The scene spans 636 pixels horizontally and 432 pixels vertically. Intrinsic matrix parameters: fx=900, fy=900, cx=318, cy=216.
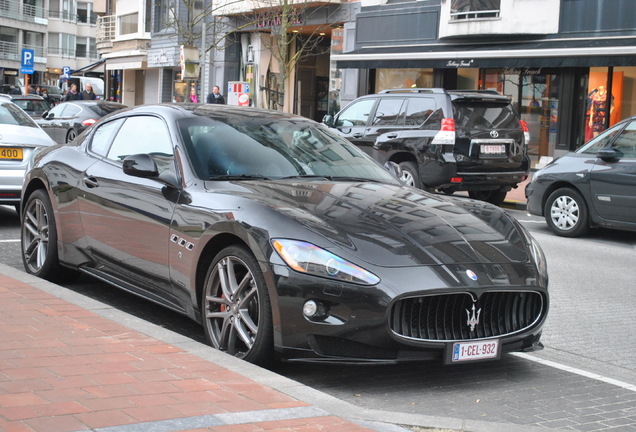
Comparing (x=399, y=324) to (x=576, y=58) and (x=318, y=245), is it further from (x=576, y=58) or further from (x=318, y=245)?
(x=576, y=58)

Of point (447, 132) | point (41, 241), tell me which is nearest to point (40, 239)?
point (41, 241)

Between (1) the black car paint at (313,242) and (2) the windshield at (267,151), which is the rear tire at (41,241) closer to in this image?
(1) the black car paint at (313,242)

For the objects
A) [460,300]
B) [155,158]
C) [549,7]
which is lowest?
[460,300]

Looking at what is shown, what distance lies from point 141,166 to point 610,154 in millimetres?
8000

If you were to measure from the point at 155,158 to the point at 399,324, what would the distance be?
237cm

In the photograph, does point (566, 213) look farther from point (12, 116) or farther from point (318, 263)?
point (318, 263)

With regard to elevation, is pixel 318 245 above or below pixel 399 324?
above

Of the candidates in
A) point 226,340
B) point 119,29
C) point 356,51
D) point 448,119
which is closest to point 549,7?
point 356,51

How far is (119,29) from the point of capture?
51906 millimetres

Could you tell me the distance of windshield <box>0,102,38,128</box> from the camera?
38.4 ft

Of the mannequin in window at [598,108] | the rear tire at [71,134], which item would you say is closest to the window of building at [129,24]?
the rear tire at [71,134]

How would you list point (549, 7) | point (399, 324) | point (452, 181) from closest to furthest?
point (399, 324) < point (452, 181) < point (549, 7)

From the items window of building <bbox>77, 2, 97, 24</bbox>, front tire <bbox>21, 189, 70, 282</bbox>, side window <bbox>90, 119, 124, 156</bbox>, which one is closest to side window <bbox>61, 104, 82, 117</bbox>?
front tire <bbox>21, 189, 70, 282</bbox>

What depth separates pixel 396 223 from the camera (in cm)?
525
